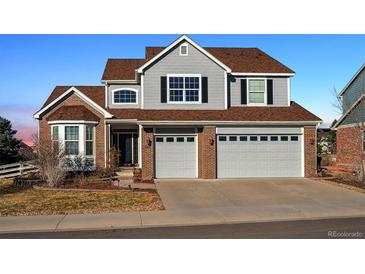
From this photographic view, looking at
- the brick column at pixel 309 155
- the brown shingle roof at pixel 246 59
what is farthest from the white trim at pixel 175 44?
the brick column at pixel 309 155

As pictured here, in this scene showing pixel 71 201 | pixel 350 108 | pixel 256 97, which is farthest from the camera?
pixel 350 108

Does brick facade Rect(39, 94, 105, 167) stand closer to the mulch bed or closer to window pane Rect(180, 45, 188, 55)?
the mulch bed

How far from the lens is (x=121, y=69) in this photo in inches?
1037

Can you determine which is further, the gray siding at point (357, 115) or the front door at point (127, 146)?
the gray siding at point (357, 115)

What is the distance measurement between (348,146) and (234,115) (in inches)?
450

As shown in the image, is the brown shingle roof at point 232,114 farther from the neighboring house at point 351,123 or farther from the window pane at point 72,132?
the neighboring house at point 351,123

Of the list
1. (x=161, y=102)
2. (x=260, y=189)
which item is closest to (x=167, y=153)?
(x=161, y=102)

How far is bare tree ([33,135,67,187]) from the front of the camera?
1855cm

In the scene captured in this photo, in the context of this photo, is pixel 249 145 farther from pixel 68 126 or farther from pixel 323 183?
pixel 68 126

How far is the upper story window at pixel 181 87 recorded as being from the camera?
22.6m

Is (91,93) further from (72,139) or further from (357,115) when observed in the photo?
(357,115)

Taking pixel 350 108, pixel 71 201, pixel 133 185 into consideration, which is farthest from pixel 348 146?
pixel 71 201

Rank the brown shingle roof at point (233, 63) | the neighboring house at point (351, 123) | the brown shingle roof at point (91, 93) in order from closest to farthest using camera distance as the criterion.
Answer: the brown shingle roof at point (233, 63), the brown shingle roof at point (91, 93), the neighboring house at point (351, 123)

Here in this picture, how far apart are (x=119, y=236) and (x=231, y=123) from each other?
12883 millimetres
